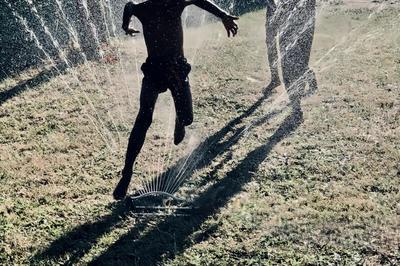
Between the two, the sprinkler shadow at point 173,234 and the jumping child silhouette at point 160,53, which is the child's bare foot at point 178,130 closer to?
the jumping child silhouette at point 160,53

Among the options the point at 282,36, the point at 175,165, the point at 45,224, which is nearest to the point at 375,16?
the point at 282,36

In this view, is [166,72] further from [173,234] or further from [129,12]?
[173,234]

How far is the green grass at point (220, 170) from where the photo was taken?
14.8ft

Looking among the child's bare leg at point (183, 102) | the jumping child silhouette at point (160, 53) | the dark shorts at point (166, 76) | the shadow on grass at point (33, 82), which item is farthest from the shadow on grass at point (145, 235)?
the shadow on grass at point (33, 82)

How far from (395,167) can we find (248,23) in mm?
6951

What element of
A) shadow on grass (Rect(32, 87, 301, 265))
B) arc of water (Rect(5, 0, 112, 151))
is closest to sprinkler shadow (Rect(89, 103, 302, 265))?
shadow on grass (Rect(32, 87, 301, 265))

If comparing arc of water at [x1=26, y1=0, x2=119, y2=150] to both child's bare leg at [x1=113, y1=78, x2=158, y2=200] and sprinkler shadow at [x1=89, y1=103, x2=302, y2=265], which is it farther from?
sprinkler shadow at [x1=89, y1=103, x2=302, y2=265]

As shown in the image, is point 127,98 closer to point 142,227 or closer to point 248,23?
A: point 142,227

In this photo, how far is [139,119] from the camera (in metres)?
4.83

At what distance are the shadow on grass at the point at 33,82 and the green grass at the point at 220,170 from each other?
0.11 metres

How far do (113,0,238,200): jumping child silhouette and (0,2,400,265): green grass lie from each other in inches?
29.1

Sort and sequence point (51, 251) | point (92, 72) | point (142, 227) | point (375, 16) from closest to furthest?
point (51, 251) < point (142, 227) < point (92, 72) < point (375, 16)

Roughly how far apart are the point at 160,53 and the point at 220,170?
1774 mm

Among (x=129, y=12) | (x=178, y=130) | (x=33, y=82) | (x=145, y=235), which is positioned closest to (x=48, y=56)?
(x=33, y=82)
